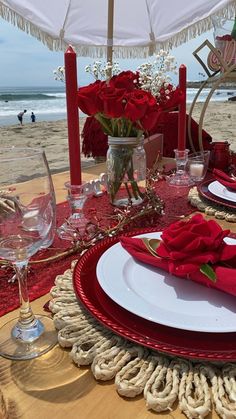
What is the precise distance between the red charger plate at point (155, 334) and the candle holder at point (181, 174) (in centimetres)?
69

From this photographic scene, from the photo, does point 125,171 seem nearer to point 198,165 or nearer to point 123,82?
point 123,82

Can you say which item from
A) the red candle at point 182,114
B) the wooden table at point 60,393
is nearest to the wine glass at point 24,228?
the wooden table at point 60,393

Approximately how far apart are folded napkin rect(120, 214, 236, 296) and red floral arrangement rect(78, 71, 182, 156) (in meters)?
0.31

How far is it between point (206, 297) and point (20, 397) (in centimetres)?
22

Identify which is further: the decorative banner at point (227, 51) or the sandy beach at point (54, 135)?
the sandy beach at point (54, 135)

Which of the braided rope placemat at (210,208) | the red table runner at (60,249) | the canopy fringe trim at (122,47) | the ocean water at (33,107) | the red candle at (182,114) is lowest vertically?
the ocean water at (33,107)

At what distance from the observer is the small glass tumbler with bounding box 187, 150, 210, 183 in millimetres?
1092

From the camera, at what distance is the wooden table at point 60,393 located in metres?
0.33

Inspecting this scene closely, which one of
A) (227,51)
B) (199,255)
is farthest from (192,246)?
(227,51)

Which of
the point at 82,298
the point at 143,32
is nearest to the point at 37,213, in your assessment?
the point at 82,298

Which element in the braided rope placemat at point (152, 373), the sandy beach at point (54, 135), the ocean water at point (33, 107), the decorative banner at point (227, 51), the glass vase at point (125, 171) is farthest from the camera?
the ocean water at point (33, 107)

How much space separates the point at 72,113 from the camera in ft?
2.34

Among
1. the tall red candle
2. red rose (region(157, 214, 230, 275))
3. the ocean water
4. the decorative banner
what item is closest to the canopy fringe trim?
the decorative banner

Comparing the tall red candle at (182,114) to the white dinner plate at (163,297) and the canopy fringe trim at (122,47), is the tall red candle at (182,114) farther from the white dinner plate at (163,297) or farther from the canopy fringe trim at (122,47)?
the canopy fringe trim at (122,47)
